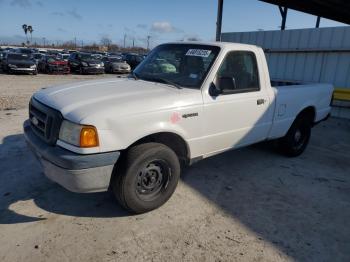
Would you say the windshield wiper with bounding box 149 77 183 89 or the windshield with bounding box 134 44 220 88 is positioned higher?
the windshield with bounding box 134 44 220 88

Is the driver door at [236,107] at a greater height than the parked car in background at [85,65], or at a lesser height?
greater

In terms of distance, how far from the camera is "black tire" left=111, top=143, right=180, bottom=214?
3.18m

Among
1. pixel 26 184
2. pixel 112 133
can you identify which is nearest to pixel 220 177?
pixel 112 133

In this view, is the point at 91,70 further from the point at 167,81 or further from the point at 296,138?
the point at 167,81

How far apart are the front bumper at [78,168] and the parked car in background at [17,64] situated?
65.6 ft

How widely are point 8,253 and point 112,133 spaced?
55.7 inches

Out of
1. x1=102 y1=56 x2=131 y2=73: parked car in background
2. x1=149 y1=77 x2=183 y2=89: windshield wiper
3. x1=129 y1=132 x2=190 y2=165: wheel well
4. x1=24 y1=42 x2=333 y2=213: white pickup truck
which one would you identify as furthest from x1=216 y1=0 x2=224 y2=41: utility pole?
x1=102 y1=56 x2=131 y2=73: parked car in background

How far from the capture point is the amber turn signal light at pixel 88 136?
2887mm

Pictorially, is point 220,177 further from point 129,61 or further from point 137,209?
point 129,61

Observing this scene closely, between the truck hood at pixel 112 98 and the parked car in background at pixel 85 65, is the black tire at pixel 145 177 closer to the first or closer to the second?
the truck hood at pixel 112 98

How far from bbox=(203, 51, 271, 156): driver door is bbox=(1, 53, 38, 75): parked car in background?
19.8 metres

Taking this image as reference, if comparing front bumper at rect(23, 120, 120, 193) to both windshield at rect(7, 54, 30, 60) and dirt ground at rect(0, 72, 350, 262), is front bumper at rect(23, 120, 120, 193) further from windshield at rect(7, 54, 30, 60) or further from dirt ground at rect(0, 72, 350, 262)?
windshield at rect(7, 54, 30, 60)

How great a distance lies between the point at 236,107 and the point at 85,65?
21629mm

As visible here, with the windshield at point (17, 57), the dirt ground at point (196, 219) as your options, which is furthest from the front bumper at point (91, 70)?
the dirt ground at point (196, 219)
